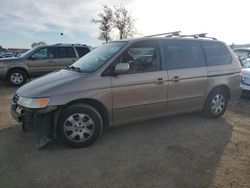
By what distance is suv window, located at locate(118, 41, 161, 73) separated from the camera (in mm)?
4133

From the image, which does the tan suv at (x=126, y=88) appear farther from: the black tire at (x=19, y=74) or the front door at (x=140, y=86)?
the black tire at (x=19, y=74)

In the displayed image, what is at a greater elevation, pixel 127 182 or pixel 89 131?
pixel 89 131

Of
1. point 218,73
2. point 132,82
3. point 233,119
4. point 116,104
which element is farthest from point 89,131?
point 233,119

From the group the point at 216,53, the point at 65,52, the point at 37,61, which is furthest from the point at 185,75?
the point at 37,61

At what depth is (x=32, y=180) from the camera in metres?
2.96

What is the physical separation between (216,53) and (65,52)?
24.0ft

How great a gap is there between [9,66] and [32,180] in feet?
26.2

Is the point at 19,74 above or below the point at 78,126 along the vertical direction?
above

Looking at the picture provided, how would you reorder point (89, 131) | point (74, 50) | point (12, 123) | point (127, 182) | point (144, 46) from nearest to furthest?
point (127, 182), point (89, 131), point (144, 46), point (12, 123), point (74, 50)

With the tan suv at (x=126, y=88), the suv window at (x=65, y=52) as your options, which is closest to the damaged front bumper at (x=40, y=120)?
the tan suv at (x=126, y=88)

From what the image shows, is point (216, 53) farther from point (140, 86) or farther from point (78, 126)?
point (78, 126)

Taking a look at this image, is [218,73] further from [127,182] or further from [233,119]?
[127,182]

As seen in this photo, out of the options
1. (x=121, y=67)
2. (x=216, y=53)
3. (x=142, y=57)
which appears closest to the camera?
(x=121, y=67)

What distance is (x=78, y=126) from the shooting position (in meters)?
3.78
